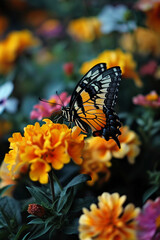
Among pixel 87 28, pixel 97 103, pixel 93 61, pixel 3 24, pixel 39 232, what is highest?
pixel 3 24

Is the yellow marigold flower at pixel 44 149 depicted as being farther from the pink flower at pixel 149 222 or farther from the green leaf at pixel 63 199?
the pink flower at pixel 149 222

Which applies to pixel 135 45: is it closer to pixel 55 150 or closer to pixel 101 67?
pixel 101 67

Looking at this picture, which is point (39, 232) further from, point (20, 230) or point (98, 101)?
point (98, 101)

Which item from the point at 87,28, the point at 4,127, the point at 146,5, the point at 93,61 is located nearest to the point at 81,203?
the point at 93,61

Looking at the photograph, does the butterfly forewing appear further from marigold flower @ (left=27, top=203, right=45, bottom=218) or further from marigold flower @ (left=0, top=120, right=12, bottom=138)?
marigold flower @ (left=0, top=120, right=12, bottom=138)

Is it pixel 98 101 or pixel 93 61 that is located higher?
pixel 93 61
